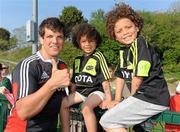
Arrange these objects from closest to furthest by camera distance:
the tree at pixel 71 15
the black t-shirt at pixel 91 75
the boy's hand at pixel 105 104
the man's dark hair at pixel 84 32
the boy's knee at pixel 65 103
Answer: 1. the boy's knee at pixel 65 103
2. the boy's hand at pixel 105 104
3. the black t-shirt at pixel 91 75
4. the man's dark hair at pixel 84 32
5. the tree at pixel 71 15

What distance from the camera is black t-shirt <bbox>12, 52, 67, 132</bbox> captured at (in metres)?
3.00

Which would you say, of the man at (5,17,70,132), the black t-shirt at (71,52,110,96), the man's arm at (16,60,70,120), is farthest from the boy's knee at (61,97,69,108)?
the man's arm at (16,60,70,120)

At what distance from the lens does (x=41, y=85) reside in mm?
3111

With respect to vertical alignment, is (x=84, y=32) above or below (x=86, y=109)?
above

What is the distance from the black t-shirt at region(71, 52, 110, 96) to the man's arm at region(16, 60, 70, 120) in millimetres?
1392

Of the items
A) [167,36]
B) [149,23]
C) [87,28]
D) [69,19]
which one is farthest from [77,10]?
[87,28]

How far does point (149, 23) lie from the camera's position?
36.9 meters

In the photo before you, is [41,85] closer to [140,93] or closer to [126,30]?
[140,93]

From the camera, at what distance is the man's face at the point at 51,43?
10.6 feet

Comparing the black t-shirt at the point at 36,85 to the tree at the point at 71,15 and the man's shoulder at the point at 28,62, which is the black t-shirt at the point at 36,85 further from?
the tree at the point at 71,15

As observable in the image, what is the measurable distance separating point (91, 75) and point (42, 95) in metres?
1.50

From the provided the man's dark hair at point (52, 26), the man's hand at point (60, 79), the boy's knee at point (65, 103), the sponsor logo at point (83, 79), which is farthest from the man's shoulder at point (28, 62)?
the sponsor logo at point (83, 79)

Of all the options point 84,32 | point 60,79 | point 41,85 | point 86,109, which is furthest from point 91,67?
point 60,79

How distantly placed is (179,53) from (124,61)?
3001 centimetres
